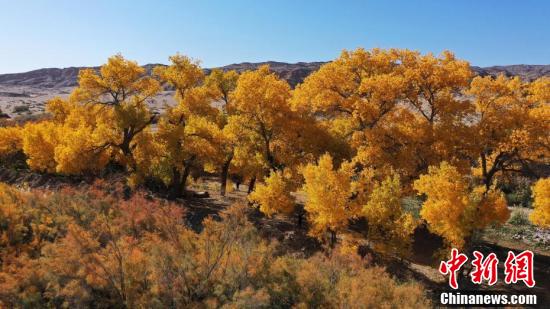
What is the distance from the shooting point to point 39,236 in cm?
1872

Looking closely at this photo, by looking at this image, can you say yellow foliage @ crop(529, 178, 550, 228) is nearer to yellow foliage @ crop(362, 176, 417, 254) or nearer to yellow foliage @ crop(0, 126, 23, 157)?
yellow foliage @ crop(362, 176, 417, 254)

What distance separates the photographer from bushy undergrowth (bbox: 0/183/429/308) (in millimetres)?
14859

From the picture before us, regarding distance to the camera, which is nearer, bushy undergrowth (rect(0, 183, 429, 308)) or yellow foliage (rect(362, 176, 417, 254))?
bushy undergrowth (rect(0, 183, 429, 308))

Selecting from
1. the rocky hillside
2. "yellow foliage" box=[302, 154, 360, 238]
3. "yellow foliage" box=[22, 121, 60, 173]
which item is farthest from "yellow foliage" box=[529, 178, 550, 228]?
the rocky hillside

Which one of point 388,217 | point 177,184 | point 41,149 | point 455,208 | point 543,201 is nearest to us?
point 455,208

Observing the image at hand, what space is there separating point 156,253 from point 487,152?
79.9 ft

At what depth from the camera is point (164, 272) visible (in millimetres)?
15375

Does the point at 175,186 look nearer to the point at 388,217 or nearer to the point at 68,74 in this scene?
the point at 388,217

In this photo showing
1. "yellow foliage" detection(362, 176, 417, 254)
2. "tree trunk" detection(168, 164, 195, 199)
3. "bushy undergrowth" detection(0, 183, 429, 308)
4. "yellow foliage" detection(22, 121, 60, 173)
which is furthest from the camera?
"yellow foliage" detection(22, 121, 60, 173)

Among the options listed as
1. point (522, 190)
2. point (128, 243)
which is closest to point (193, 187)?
point (128, 243)

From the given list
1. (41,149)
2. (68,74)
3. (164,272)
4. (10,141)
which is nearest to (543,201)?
(164,272)

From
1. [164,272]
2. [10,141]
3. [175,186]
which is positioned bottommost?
[164,272]

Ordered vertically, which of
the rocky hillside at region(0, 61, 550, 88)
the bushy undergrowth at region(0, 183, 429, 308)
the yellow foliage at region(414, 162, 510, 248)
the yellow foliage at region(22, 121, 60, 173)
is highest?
the rocky hillside at region(0, 61, 550, 88)

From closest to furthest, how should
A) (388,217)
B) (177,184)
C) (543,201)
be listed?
(543,201)
(388,217)
(177,184)
